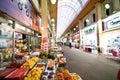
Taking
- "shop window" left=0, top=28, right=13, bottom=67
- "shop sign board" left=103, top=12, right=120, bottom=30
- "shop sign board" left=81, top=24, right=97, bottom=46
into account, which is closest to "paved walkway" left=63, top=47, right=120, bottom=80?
"shop window" left=0, top=28, right=13, bottom=67

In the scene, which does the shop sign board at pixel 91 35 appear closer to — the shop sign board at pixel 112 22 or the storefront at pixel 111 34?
the storefront at pixel 111 34

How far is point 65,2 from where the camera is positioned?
24.1m

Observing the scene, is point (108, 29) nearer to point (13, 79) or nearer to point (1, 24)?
point (1, 24)

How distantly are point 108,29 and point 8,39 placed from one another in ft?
35.0

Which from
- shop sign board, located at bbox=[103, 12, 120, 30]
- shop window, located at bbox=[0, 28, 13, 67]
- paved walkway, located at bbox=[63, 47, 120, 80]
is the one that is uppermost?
shop sign board, located at bbox=[103, 12, 120, 30]

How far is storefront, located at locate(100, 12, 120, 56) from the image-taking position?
11.7 metres

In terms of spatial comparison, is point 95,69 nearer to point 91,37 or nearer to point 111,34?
point 111,34

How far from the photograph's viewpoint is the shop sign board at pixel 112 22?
11475 mm

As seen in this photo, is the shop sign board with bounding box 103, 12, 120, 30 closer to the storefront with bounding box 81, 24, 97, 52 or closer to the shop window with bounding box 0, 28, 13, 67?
the storefront with bounding box 81, 24, 97, 52

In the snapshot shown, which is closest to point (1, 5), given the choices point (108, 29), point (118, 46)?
point (118, 46)

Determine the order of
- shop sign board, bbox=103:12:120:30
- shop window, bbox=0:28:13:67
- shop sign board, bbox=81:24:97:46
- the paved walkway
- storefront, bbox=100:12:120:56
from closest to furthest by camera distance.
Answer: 1. shop window, bbox=0:28:13:67
2. the paved walkway
3. shop sign board, bbox=103:12:120:30
4. storefront, bbox=100:12:120:56
5. shop sign board, bbox=81:24:97:46

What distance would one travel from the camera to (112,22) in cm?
1241

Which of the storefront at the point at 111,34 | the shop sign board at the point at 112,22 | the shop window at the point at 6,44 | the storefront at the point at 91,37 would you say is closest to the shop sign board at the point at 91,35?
the storefront at the point at 91,37

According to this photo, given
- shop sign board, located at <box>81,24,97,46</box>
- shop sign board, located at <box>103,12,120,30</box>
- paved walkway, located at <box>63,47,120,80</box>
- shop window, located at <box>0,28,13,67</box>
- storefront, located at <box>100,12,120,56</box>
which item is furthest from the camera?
shop sign board, located at <box>81,24,97,46</box>
